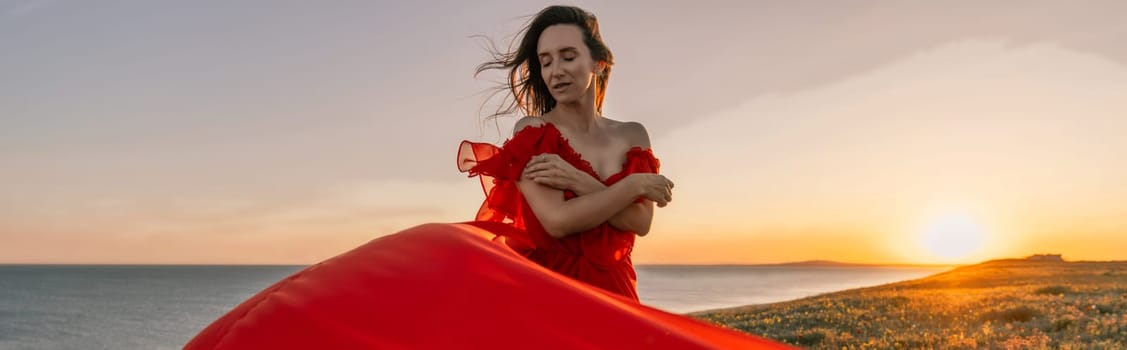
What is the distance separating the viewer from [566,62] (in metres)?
3.66

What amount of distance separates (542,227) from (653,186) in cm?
50

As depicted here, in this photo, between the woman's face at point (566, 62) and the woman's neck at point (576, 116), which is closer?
the woman's face at point (566, 62)

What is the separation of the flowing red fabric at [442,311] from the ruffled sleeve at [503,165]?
4.47 feet

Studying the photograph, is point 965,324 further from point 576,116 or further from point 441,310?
point 441,310

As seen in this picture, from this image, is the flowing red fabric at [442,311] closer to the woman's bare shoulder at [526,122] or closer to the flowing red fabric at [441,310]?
the flowing red fabric at [441,310]

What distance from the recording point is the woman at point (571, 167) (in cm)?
333

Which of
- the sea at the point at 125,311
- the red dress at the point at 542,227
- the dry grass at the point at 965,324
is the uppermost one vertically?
the red dress at the point at 542,227

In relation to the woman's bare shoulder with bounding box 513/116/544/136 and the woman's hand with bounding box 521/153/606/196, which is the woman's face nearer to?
the woman's bare shoulder with bounding box 513/116/544/136

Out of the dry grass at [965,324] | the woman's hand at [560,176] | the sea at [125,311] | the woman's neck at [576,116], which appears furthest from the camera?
the sea at [125,311]

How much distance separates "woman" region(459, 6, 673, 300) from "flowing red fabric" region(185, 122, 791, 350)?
105 cm

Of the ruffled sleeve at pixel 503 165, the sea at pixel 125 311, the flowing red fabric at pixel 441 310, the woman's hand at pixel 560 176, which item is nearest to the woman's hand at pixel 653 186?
the woman's hand at pixel 560 176

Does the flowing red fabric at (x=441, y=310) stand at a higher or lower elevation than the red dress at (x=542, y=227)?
lower

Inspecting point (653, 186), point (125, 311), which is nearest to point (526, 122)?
point (653, 186)

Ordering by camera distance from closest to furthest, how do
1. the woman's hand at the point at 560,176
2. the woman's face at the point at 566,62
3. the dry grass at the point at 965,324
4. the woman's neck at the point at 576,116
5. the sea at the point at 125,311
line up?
1. the woman's hand at the point at 560,176
2. the woman's face at the point at 566,62
3. the woman's neck at the point at 576,116
4. the dry grass at the point at 965,324
5. the sea at the point at 125,311
